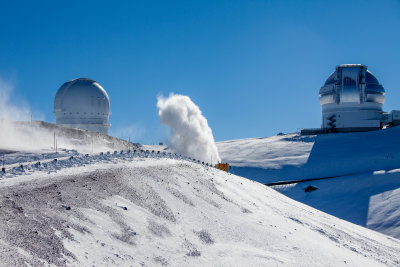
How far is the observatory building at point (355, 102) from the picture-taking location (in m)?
58.9

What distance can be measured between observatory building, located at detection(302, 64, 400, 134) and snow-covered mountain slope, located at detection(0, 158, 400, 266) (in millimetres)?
43731

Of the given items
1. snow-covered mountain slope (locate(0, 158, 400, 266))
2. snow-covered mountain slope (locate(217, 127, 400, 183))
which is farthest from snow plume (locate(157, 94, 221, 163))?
snow-covered mountain slope (locate(0, 158, 400, 266))

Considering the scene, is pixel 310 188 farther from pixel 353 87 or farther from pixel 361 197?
pixel 353 87

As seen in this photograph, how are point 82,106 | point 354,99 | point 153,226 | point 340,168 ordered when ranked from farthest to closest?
point 354,99 < point 82,106 < point 340,168 < point 153,226

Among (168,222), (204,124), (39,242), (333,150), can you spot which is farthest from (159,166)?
(333,150)

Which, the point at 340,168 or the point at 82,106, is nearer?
the point at 340,168

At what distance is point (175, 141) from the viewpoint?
4269 centimetres

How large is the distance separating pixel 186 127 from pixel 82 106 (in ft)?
54.0

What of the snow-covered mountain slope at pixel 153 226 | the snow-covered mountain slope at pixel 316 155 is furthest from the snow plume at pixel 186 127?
the snow-covered mountain slope at pixel 153 226

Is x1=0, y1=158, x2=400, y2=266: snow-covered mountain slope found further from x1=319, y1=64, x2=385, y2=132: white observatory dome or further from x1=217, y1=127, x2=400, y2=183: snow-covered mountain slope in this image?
x1=319, y1=64, x2=385, y2=132: white observatory dome

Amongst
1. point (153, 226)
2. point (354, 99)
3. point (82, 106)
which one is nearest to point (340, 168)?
point (354, 99)

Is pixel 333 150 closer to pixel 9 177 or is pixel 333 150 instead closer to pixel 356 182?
pixel 356 182

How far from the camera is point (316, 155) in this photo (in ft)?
156

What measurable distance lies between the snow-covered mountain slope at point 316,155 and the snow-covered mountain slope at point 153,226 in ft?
79.8
